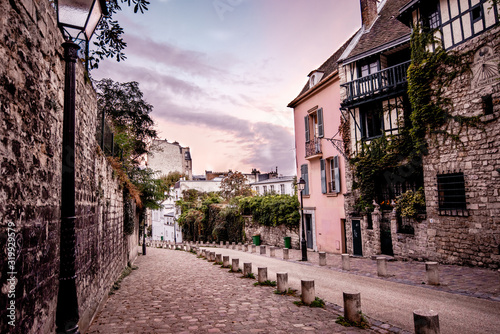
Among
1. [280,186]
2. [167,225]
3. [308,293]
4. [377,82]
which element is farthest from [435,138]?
[167,225]

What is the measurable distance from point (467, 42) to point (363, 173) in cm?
679

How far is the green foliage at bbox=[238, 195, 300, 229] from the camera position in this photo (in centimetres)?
2177

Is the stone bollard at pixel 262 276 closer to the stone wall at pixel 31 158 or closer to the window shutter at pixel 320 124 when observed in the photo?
the stone wall at pixel 31 158

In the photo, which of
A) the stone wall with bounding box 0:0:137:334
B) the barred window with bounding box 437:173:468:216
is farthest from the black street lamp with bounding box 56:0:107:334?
the barred window with bounding box 437:173:468:216

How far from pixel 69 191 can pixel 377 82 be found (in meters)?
15.0

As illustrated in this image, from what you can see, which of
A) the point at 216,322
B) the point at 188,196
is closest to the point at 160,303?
the point at 216,322

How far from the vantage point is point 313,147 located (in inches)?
779

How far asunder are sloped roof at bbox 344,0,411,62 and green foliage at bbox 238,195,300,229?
407 inches

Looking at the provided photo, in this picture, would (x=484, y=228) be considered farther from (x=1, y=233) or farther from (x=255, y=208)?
(x=255, y=208)

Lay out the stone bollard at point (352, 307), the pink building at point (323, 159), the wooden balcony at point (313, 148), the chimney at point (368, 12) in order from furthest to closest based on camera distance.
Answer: the wooden balcony at point (313, 148), the chimney at point (368, 12), the pink building at point (323, 159), the stone bollard at point (352, 307)

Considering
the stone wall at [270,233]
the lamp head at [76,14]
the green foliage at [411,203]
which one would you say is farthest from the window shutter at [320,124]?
the lamp head at [76,14]

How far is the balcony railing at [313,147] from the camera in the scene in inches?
757

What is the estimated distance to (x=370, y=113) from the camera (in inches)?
630

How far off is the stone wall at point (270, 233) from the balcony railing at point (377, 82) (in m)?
10.1
